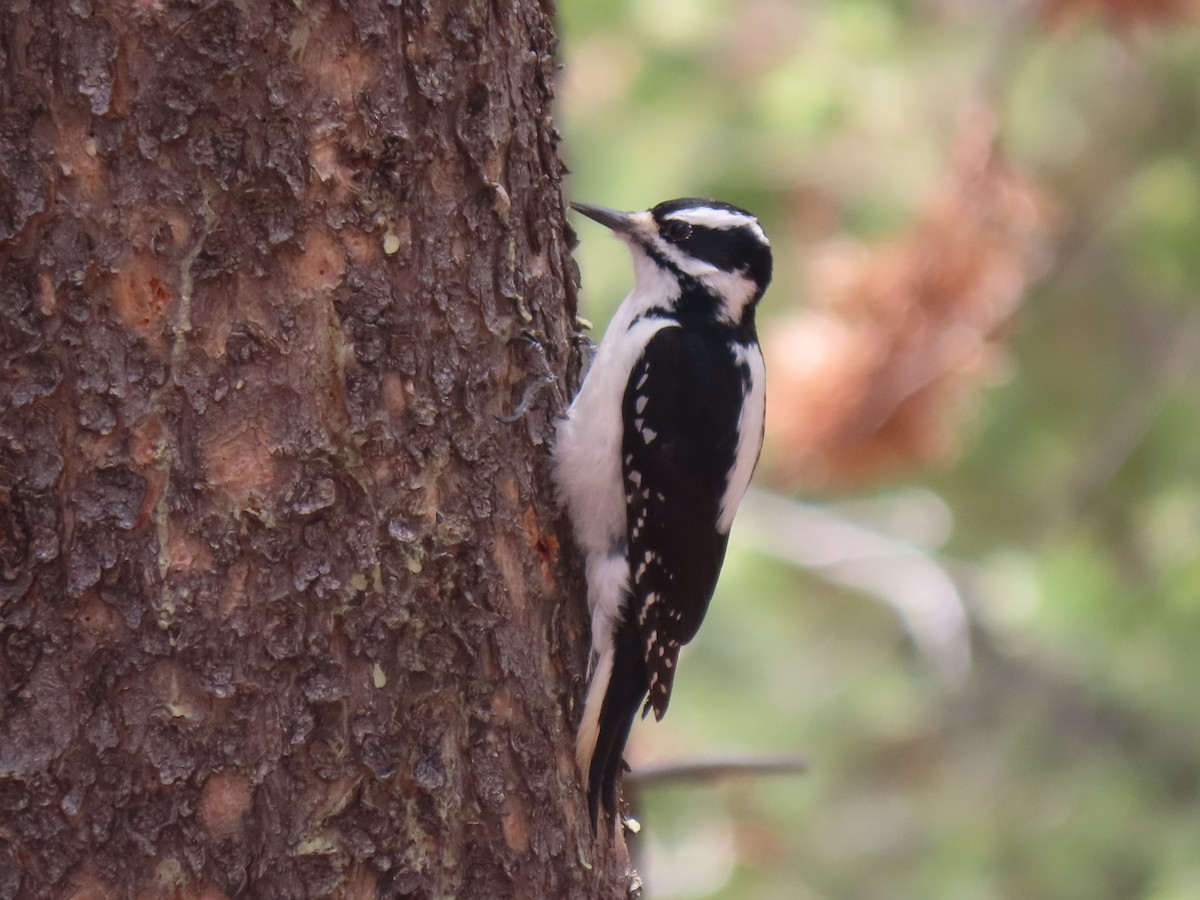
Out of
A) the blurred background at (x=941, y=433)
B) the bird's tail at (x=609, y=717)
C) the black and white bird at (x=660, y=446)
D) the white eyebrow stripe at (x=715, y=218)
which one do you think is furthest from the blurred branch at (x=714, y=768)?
the white eyebrow stripe at (x=715, y=218)

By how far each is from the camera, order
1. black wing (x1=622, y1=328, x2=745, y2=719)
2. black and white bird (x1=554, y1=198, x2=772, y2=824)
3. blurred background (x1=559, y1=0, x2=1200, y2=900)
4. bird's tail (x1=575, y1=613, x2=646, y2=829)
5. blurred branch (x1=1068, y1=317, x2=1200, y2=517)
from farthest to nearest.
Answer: blurred branch (x1=1068, y1=317, x2=1200, y2=517) → blurred background (x1=559, y1=0, x2=1200, y2=900) → black wing (x1=622, y1=328, x2=745, y2=719) → black and white bird (x1=554, y1=198, x2=772, y2=824) → bird's tail (x1=575, y1=613, x2=646, y2=829)

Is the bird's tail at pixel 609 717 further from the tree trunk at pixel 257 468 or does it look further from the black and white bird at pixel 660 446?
the tree trunk at pixel 257 468

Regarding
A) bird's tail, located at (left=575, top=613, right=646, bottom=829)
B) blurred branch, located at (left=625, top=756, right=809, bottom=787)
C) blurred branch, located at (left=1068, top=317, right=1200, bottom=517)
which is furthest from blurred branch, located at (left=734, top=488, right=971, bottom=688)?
bird's tail, located at (left=575, top=613, right=646, bottom=829)

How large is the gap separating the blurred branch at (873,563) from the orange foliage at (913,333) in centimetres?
119

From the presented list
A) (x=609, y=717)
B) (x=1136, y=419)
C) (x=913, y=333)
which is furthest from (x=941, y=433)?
(x=609, y=717)

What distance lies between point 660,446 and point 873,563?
3.46 m

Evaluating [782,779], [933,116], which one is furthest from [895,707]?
[933,116]

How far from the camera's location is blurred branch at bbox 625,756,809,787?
307 cm

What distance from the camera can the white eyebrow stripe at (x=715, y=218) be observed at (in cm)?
326

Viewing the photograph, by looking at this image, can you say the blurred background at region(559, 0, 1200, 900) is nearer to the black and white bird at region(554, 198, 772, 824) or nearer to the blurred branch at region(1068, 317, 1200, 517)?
the blurred branch at region(1068, 317, 1200, 517)

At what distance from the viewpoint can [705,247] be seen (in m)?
3.27

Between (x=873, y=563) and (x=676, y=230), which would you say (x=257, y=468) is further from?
(x=873, y=563)

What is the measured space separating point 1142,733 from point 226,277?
4664 mm

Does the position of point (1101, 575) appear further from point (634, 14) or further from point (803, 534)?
point (634, 14)
